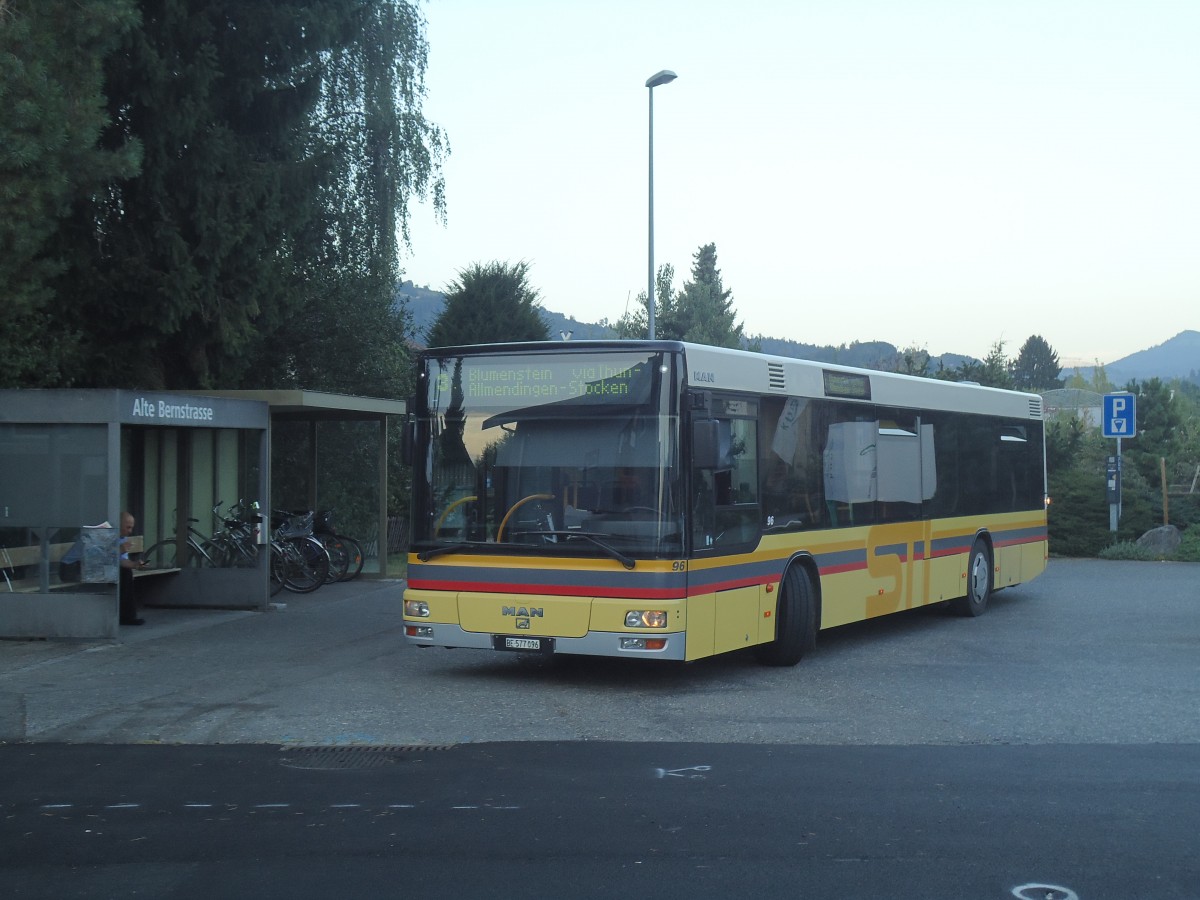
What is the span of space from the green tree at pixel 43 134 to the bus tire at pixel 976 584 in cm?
1093

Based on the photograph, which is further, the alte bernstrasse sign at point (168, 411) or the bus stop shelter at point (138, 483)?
the alte bernstrasse sign at point (168, 411)

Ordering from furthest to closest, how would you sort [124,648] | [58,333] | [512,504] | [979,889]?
[58,333]
[124,648]
[512,504]
[979,889]

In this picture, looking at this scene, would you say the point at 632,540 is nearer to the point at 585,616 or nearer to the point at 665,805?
the point at 585,616

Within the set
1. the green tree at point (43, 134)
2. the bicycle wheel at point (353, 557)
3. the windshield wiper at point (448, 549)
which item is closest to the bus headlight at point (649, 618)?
the windshield wiper at point (448, 549)

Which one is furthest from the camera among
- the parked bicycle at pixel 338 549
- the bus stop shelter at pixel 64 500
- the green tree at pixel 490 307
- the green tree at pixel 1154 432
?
the green tree at pixel 490 307

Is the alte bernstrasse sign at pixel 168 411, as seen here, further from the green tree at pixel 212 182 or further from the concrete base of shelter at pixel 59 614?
the green tree at pixel 212 182

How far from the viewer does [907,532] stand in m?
15.1

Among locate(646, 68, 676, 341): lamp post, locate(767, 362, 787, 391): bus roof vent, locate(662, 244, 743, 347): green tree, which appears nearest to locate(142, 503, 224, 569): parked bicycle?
locate(767, 362, 787, 391): bus roof vent

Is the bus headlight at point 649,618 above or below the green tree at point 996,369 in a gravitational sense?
below

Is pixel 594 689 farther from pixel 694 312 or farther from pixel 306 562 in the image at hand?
pixel 694 312

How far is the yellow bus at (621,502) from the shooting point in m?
10.8

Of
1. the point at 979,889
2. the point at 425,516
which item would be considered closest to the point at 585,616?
the point at 425,516

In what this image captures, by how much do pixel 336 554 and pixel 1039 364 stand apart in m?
138

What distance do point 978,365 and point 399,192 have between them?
1789cm
